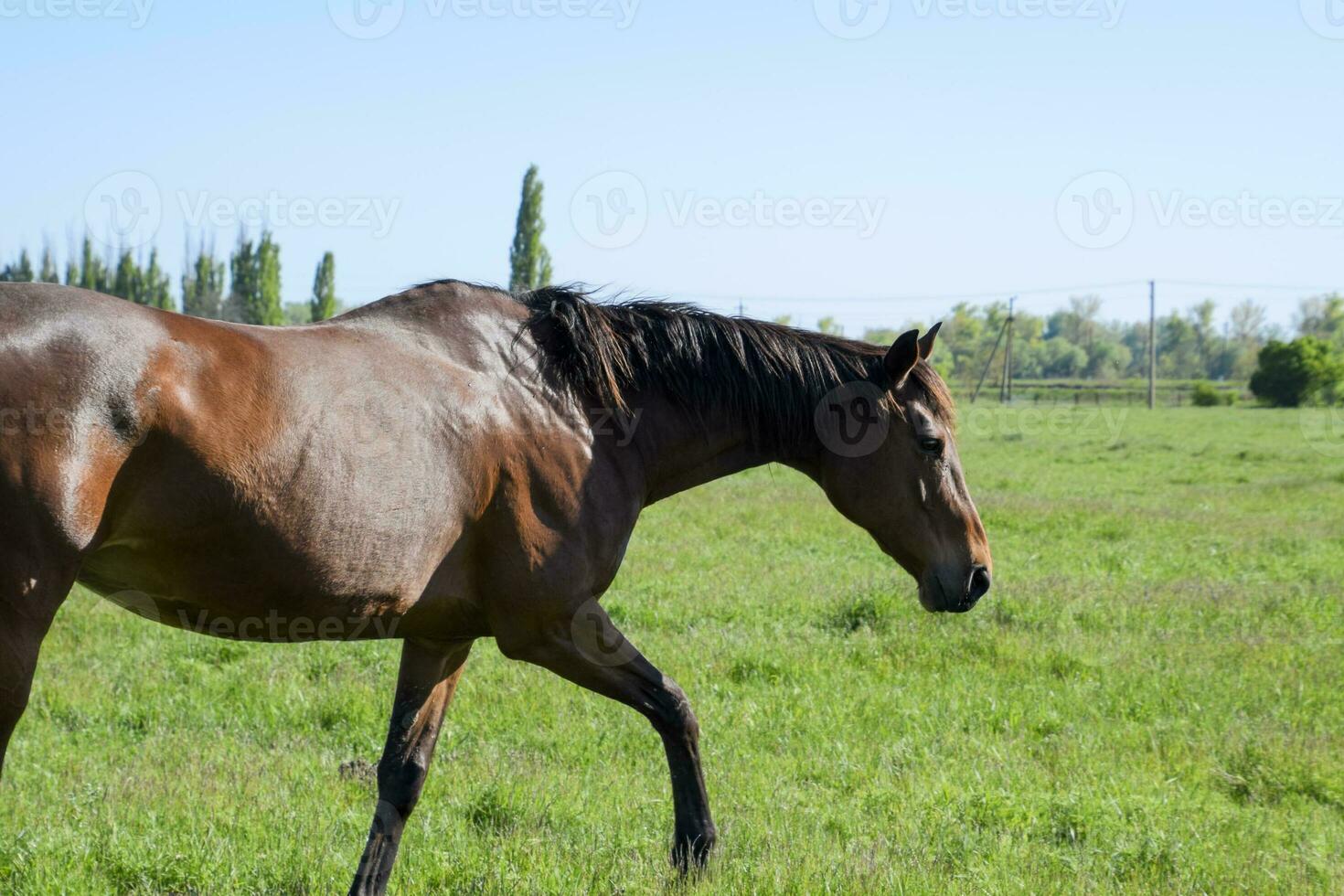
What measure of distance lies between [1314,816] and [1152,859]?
1.07 metres

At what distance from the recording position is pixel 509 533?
3.41 metres

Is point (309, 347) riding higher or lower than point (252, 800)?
higher

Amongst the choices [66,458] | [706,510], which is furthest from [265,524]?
[706,510]

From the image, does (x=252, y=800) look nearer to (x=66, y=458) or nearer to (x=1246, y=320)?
(x=66, y=458)

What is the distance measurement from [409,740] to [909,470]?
2066mm

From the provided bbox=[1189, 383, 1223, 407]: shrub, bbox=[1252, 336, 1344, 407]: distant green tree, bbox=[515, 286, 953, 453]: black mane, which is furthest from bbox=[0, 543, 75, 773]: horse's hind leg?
bbox=[1189, 383, 1223, 407]: shrub

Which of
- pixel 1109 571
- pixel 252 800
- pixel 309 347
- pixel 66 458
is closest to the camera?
pixel 66 458

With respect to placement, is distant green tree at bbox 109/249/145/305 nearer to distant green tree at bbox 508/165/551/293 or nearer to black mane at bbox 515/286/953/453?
distant green tree at bbox 508/165/551/293

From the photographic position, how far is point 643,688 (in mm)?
3719

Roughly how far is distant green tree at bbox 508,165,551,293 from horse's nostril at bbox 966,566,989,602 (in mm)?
45594

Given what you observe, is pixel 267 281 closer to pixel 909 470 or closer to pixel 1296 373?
pixel 1296 373

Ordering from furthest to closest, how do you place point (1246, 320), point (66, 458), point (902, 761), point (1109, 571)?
point (1246, 320), point (1109, 571), point (902, 761), point (66, 458)

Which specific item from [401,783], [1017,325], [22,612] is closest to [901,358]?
[401,783]

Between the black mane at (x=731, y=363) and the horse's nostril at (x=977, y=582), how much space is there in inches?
22.7
